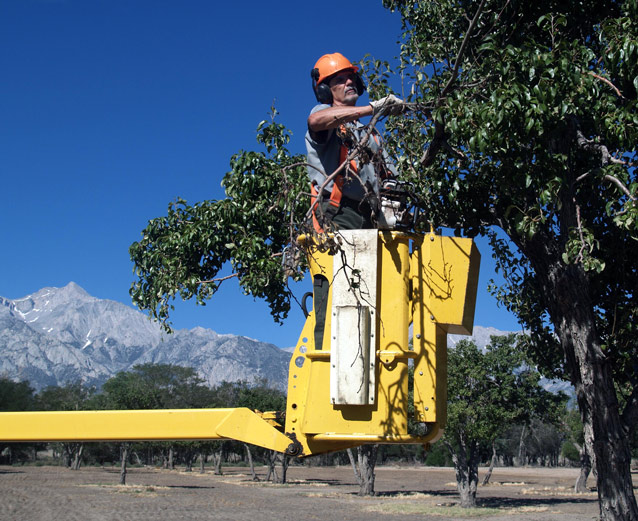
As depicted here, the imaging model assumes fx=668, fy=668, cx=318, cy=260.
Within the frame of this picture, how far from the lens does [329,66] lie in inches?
147

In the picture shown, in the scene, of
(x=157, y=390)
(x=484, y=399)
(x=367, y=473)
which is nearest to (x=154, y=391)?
(x=157, y=390)

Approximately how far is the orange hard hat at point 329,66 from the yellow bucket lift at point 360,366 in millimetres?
1027

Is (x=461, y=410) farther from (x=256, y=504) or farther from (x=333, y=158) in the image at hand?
(x=333, y=158)

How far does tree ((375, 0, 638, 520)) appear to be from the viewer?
5793mm

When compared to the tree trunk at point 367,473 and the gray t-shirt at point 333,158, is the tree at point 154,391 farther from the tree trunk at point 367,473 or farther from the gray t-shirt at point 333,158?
the gray t-shirt at point 333,158

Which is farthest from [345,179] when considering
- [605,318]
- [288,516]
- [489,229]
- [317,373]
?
[288,516]

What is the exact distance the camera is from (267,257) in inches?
360

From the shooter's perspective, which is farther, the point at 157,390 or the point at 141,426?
the point at 157,390

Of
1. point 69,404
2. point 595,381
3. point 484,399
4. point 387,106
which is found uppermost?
point 387,106

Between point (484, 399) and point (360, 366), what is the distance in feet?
114

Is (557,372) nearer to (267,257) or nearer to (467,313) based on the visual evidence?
(267,257)

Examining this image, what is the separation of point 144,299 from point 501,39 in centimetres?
706

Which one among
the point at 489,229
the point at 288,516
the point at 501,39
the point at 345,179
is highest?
the point at 501,39

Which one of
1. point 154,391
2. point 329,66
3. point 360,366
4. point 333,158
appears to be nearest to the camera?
point 360,366
